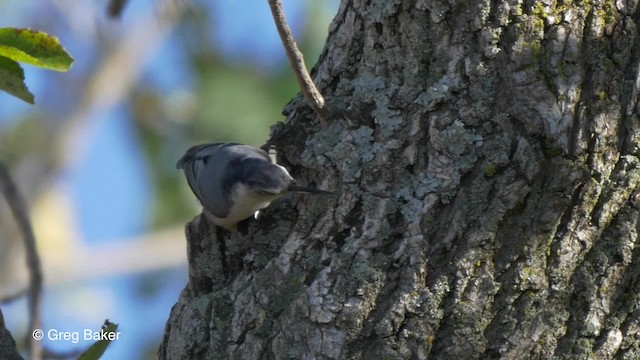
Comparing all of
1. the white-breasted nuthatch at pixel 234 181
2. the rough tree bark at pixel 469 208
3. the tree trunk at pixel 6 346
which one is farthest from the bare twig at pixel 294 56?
the tree trunk at pixel 6 346

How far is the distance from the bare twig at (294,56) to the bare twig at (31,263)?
0.81m

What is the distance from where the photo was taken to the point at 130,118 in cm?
760

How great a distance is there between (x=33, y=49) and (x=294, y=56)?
2.21 ft

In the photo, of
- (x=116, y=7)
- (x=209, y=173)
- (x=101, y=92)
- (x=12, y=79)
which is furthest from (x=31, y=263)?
(x=101, y=92)

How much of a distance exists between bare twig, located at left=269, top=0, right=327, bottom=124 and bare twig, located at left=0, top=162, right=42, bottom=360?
2.64 ft

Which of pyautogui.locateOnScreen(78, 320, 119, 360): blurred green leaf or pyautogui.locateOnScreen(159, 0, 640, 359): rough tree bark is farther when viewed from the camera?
pyautogui.locateOnScreen(159, 0, 640, 359): rough tree bark

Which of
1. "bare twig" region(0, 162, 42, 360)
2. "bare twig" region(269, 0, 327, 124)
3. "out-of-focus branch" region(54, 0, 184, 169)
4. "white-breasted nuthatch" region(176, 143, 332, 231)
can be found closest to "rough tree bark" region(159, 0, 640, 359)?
"bare twig" region(269, 0, 327, 124)

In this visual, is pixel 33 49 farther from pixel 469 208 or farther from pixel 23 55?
pixel 469 208

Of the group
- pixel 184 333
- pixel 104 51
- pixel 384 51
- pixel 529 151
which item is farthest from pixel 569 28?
pixel 104 51

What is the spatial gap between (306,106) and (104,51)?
5.77 meters

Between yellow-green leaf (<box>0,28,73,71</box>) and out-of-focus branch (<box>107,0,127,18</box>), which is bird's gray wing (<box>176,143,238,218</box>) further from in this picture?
yellow-green leaf (<box>0,28,73,71</box>)

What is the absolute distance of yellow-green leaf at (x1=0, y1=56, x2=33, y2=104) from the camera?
1.88 metres

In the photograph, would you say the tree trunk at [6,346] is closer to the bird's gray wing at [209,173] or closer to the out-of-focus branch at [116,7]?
the bird's gray wing at [209,173]

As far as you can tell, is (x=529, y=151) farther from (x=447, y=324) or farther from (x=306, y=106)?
(x=306, y=106)
